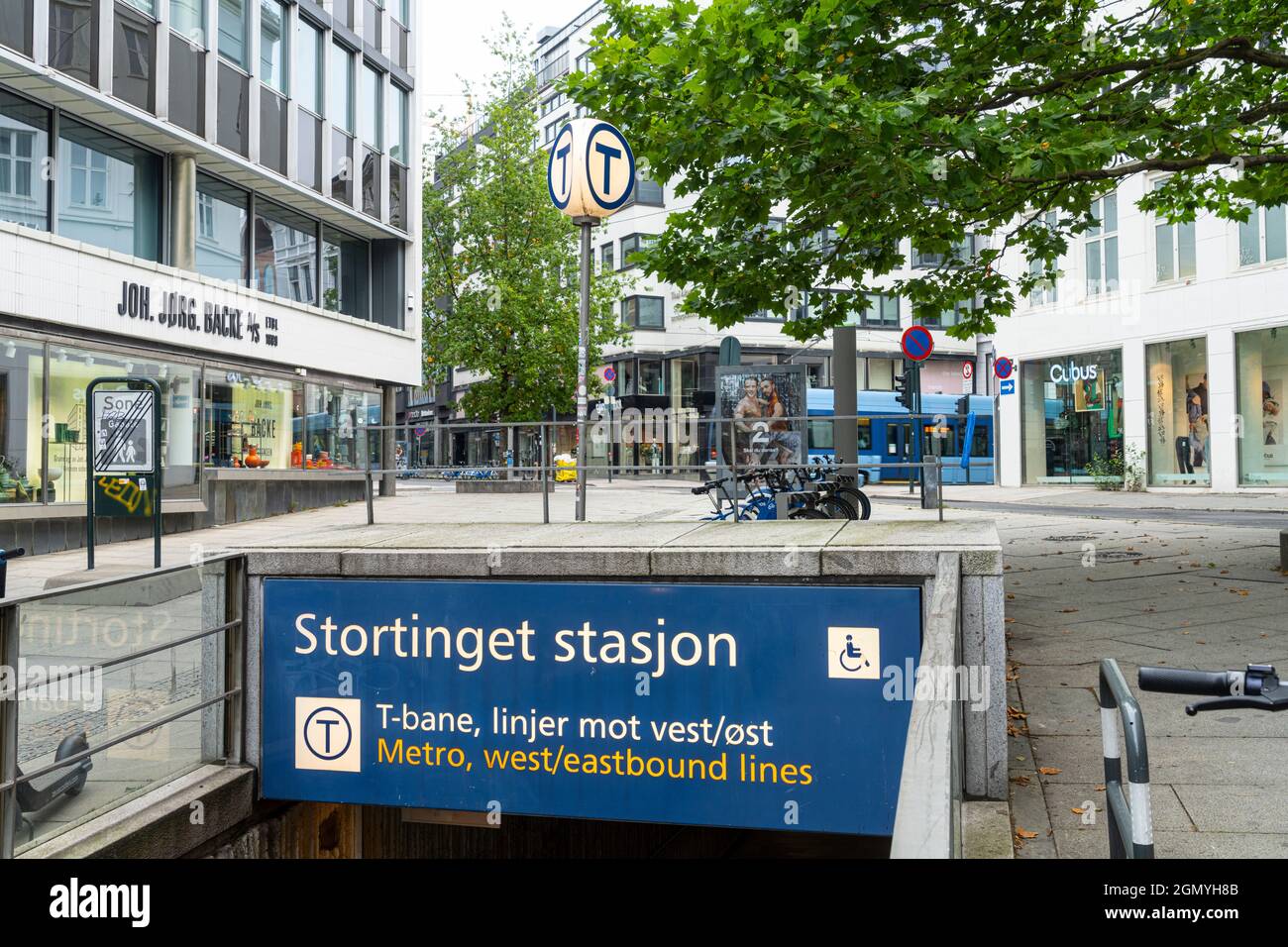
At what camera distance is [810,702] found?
507cm

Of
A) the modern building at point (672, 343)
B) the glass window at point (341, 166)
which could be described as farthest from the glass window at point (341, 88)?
the modern building at point (672, 343)

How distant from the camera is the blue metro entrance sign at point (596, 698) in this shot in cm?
505

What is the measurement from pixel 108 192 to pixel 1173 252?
23070 mm

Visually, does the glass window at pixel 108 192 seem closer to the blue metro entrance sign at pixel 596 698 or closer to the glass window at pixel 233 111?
the glass window at pixel 233 111

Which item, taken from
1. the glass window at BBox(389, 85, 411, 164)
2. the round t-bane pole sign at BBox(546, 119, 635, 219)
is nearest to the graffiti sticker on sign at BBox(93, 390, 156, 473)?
the round t-bane pole sign at BBox(546, 119, 635, 219)

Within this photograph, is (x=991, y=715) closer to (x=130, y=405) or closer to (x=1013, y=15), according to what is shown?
(x=1013, y=15)

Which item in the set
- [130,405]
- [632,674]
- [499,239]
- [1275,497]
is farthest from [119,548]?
[1275,497]

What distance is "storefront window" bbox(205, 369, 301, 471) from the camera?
1773 cm

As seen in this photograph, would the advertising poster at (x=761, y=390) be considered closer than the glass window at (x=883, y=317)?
Yes

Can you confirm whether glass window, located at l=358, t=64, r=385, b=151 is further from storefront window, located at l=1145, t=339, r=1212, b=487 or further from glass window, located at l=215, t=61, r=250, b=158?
storefront window, located at l=1145, t=339, r=1212, b=487

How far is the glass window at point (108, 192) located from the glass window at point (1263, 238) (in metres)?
21.4

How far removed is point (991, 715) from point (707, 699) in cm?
127

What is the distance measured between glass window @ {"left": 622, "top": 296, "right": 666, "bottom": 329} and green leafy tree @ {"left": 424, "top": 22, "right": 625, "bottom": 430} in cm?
1509

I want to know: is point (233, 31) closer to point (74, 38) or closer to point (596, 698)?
point (74, 38)
